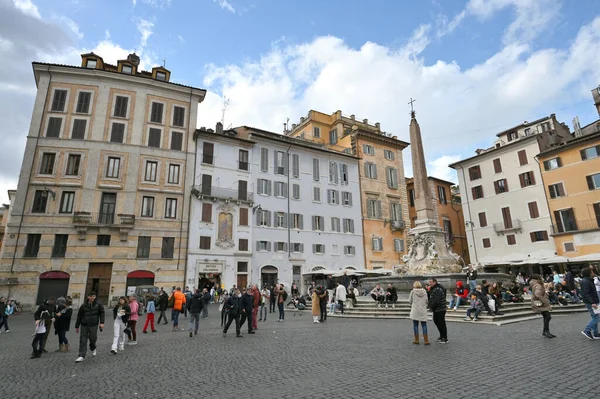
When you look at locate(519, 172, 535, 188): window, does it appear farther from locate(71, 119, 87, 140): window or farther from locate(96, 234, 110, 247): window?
locate(71, 119, 87, 140): window

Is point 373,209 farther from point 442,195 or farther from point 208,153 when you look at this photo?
point 208,153

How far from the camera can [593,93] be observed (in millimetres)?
35531

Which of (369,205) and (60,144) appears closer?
(60,144)

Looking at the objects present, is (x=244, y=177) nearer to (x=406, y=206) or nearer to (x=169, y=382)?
(x=406, y=206)

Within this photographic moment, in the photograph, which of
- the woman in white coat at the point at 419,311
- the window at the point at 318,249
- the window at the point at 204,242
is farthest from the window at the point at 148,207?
the woman in white coat at the point at 419,311

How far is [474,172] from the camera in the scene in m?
38.6

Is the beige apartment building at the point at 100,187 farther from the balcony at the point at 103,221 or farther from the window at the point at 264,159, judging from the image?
the window at the point at 264,159

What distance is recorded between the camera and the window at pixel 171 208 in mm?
27016

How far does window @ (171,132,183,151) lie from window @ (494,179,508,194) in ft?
104

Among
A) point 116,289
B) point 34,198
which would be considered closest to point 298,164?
point 116,289

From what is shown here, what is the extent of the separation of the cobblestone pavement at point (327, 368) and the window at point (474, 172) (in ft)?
104

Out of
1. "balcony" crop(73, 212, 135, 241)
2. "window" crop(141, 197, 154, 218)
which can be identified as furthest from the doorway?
"window" crop(141, 197, 154, 218)

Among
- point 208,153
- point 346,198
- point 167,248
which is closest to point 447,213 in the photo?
point 346,198

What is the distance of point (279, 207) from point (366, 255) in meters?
10.5
